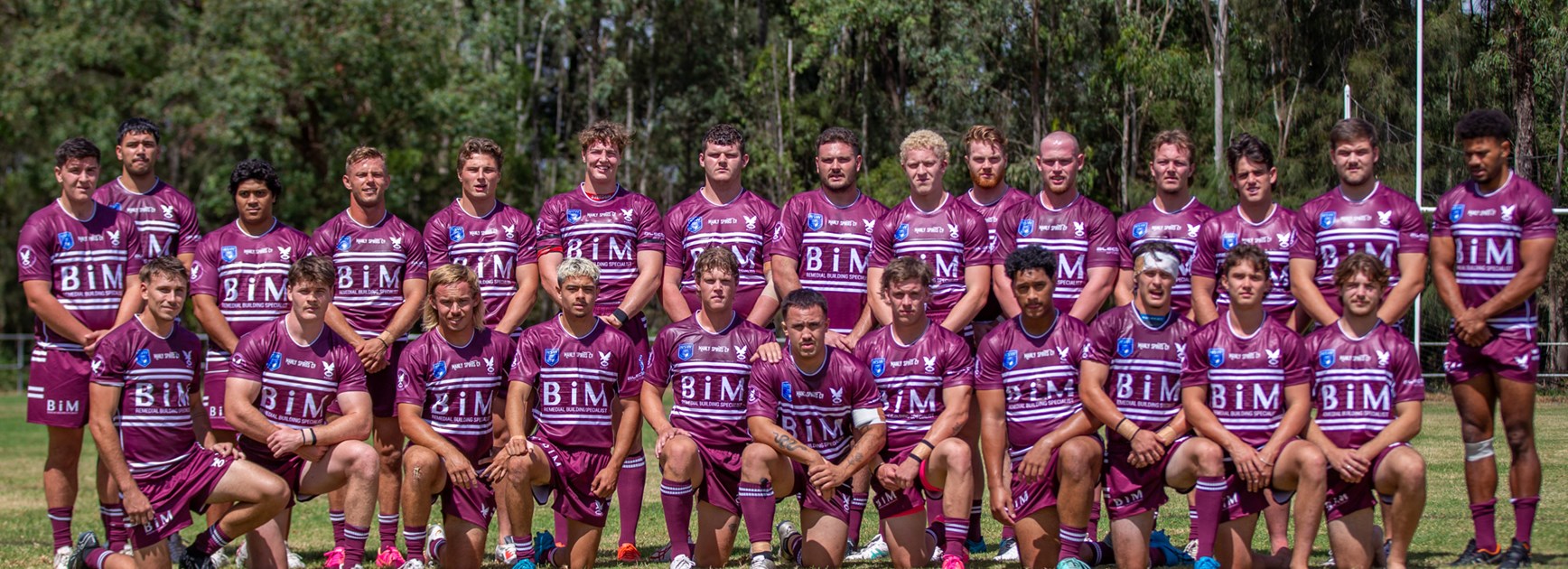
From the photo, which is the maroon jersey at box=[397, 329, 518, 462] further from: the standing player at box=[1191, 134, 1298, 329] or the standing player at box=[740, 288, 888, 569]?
the standing player at box=[1191, 134, 1298, 329]

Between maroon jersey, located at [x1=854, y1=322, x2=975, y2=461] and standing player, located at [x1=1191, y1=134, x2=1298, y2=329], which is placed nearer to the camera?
maroon jersey, located at [x1=854, y1=322, x2=975, y2=461]

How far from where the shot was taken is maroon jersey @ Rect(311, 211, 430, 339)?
8.82 meters

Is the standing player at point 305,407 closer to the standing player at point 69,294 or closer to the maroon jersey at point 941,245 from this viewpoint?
the standing player at point 69,294

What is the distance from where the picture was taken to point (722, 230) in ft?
29.4

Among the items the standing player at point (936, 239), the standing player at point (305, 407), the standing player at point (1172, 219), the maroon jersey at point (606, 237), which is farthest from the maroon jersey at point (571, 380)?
the standing player at point (1172, 219)

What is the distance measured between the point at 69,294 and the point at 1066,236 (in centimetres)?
585

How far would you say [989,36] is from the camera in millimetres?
29781

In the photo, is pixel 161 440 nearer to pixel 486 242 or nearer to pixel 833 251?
pixel 486 242

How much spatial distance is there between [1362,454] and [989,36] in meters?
23.8

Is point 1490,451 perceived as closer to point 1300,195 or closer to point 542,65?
point 1300,195

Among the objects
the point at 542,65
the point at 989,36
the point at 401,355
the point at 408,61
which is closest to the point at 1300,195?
the point at 989,36

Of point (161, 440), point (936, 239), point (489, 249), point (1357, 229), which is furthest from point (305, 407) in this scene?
point (1357, 229)

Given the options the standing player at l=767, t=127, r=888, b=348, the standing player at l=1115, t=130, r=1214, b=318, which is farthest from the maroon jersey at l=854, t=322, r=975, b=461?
the standing player at l=1115, t=130, r=1214, b=318

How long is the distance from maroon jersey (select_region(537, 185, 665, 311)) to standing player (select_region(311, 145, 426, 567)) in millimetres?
842
